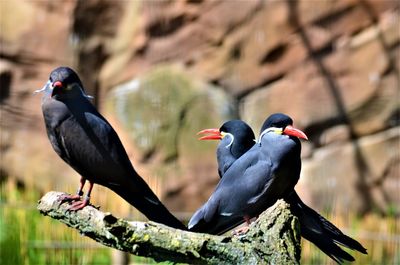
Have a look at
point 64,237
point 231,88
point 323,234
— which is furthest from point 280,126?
point 231,88

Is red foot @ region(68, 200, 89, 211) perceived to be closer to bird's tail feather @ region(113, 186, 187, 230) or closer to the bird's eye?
bird's tail feather @ region(113, 186, 187, 230)

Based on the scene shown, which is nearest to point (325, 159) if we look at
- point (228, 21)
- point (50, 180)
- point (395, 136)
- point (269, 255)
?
point (395, 136)

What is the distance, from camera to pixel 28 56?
259 inches

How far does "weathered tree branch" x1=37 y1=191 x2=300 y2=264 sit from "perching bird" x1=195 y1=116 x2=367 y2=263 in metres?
0.52

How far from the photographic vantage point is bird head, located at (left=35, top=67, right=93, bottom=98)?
2.92m

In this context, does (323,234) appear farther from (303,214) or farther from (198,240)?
(198,240)

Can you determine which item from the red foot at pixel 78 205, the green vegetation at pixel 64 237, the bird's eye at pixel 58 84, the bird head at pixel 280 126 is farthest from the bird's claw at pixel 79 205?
the green vegetation at pixel 64 237

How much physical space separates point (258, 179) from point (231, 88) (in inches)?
140

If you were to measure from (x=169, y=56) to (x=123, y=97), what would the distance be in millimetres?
473

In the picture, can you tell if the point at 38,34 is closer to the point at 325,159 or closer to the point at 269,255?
the point at 325,159

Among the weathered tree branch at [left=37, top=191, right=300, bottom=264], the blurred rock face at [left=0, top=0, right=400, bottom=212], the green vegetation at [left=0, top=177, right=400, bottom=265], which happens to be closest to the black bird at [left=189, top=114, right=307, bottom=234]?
the weathered tree branch at [left=37, top=191, right=300, bottom=264]

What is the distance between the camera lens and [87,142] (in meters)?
2.96

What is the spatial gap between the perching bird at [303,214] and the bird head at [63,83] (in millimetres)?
708

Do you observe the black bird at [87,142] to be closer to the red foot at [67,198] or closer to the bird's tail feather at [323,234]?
the red foot at [67,198]
